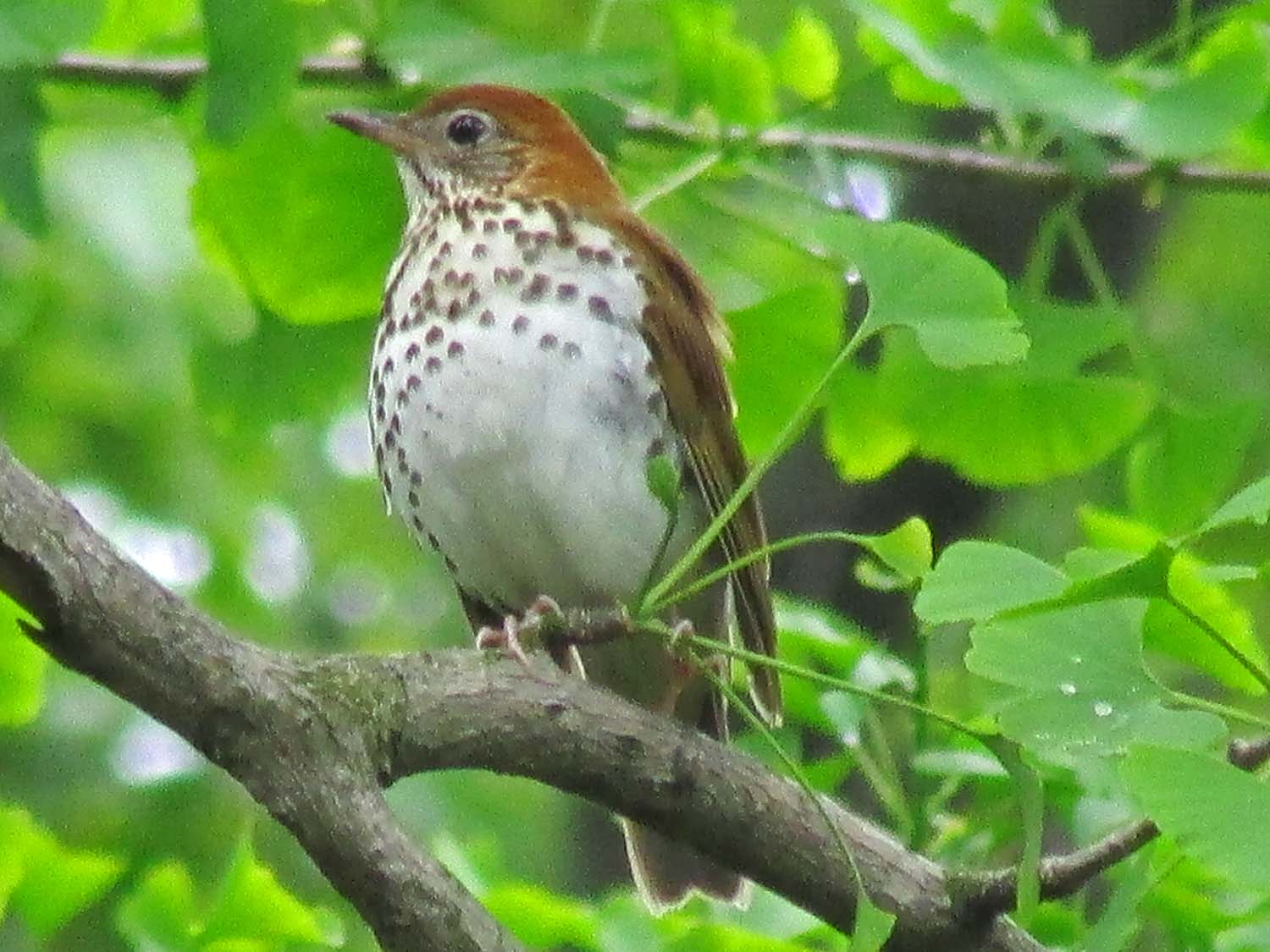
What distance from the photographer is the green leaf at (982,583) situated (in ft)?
7.17

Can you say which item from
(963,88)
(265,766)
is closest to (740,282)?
(963,88)

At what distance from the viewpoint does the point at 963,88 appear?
10.7 feet

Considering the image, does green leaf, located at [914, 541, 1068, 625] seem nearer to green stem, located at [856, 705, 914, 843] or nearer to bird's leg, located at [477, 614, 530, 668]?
bird's leg, located at [477, 614, 530, 668]

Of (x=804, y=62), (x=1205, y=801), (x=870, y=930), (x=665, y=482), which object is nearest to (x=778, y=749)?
(x=870, y=930)

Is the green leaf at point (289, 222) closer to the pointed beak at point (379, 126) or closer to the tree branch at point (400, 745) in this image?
the pointed beak at point (379, 126)

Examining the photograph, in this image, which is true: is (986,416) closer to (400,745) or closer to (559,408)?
(559,408)

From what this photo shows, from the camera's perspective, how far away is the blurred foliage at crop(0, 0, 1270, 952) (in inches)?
99.0

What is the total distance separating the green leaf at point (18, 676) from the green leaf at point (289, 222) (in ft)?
3.15

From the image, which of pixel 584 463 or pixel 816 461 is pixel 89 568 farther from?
pixel 816 461

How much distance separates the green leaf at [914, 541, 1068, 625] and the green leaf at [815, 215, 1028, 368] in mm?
311

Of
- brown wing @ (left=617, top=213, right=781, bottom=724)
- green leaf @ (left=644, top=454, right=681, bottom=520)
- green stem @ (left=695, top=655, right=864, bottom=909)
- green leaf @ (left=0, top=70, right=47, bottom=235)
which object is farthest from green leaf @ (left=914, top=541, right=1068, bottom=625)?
green leaf @ (left=0, top=70, right=47, bottom=235)

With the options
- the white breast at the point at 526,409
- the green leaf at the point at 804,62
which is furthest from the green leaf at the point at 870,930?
the green leaf at the point at 804,62

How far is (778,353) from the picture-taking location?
12.4ft

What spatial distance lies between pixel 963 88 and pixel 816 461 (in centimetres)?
275
